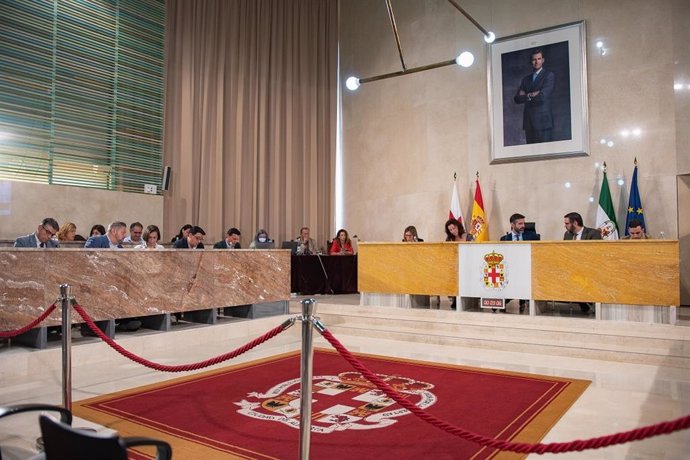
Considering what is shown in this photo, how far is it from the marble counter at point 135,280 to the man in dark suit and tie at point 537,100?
5.33 metres

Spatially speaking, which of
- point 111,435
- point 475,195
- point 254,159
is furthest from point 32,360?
point 475,195

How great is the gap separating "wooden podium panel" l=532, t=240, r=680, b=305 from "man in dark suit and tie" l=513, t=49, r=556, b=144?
4.03 metres

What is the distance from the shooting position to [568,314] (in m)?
7.16

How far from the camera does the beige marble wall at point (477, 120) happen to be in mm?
9133

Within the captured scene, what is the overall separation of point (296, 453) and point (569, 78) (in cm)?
893

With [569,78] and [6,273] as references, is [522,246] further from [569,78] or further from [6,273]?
[6,273]

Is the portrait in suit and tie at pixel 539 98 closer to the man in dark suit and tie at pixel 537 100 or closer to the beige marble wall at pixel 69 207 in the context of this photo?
the man in dark suit and tie at pixel 537 100

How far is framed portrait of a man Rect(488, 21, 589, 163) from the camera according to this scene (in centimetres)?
979

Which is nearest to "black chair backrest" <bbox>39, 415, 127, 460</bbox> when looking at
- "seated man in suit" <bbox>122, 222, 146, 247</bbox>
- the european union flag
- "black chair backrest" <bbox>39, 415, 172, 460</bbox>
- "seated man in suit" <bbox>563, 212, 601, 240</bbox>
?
"black chair backrest" <bbox>39, 415, 172, 460</bbox>

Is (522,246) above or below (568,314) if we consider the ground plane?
above

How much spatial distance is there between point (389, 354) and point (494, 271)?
1.95m

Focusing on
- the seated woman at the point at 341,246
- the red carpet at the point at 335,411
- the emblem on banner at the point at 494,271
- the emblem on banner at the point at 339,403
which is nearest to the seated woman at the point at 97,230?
the red carpet at the point at 335,411

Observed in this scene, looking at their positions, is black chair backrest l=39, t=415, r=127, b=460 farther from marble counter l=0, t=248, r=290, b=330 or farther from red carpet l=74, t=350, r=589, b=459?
marble counter l=0, t=248, r=290, b=330

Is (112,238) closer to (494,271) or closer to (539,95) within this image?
(494,271)
